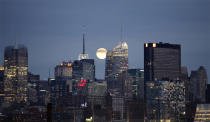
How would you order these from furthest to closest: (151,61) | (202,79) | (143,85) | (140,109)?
(151,61)
(143,85)
(202,79)
(140,109)

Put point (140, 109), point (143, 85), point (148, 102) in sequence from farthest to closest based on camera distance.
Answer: point (143, 85) < point (148, 102) < point (140, 109)

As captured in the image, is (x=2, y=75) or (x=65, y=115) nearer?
(x=65, y=115)

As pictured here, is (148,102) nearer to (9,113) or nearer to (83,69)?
(9,113)

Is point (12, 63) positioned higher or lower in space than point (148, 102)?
higher

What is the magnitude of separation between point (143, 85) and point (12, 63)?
3111 centimetres

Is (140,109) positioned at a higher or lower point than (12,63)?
lower

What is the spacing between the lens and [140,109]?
8556 centimetres

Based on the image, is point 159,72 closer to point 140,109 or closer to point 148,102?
point 148,102

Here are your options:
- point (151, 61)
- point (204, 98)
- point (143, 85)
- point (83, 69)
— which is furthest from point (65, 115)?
point (83, 69)

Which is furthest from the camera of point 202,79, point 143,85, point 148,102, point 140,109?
point 143,85

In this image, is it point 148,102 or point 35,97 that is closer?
point 148,102

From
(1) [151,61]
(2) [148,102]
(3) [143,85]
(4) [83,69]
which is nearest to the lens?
(2) [148,102]

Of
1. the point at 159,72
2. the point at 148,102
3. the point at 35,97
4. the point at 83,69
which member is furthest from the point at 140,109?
the point at 83,69

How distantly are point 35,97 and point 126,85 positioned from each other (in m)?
23.4
